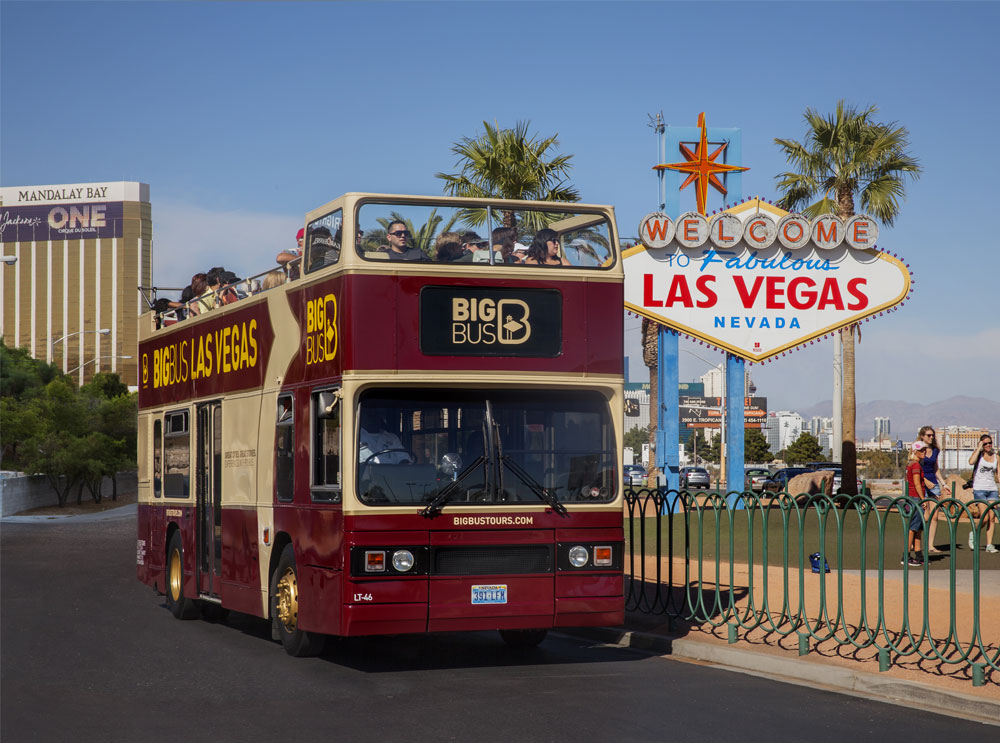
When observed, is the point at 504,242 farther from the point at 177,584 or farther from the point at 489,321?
the point at 177,584

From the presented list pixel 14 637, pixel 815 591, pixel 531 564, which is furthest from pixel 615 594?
pixel 14 637

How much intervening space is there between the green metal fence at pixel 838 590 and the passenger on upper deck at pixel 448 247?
3466 mm

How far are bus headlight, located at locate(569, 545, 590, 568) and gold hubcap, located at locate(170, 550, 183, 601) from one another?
21.0 ft

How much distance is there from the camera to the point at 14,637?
13.7m

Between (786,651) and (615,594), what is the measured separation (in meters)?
1.65

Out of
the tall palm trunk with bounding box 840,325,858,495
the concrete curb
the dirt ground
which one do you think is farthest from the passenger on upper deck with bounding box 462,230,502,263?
the dirt ground

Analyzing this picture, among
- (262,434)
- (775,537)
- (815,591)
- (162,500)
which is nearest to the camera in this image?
(262,434)

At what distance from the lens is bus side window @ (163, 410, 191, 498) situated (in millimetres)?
15625

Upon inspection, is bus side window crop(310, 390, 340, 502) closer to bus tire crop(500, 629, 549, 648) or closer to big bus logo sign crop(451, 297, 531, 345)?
big bus logo sign crop(451, 297, 531, 345)

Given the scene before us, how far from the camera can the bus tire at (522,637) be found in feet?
41.9

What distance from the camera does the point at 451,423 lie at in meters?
11.0

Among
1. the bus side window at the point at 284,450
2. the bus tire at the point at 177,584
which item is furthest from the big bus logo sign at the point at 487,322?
the bus tire at the point at 177,584

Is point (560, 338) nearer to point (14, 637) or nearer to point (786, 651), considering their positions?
point (786, 651)

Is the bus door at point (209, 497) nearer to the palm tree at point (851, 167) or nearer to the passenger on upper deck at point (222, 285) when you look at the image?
the passenger on upper deck at point (222, 285)
